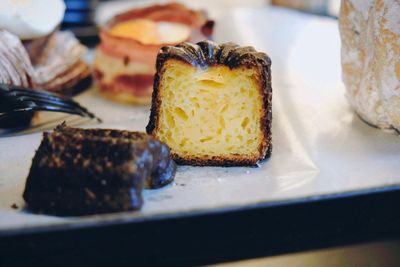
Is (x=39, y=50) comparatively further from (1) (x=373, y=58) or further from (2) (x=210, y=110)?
(1) (x=373, y=58)

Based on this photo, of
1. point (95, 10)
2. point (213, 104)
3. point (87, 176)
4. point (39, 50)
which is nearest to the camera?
point (87, 176)

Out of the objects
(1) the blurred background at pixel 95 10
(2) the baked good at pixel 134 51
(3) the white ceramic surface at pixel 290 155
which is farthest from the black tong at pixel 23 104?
(1) the blurred background at pixel 95 10

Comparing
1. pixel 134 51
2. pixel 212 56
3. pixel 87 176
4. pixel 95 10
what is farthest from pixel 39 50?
pixel 95 10

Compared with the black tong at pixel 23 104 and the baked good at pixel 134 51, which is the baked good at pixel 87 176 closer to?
the black tong at pixel 23 104

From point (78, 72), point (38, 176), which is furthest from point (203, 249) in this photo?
point (78, 72)

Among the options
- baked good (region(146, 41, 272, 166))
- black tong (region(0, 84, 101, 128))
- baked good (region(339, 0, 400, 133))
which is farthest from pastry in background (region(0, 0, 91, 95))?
baked good (region(339, 0, 400, 133))

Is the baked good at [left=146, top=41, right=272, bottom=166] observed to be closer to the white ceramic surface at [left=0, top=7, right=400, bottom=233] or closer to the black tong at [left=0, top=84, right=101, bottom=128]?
the white ceramic surface at [left=0, top=7, right=400, bottom=233]
